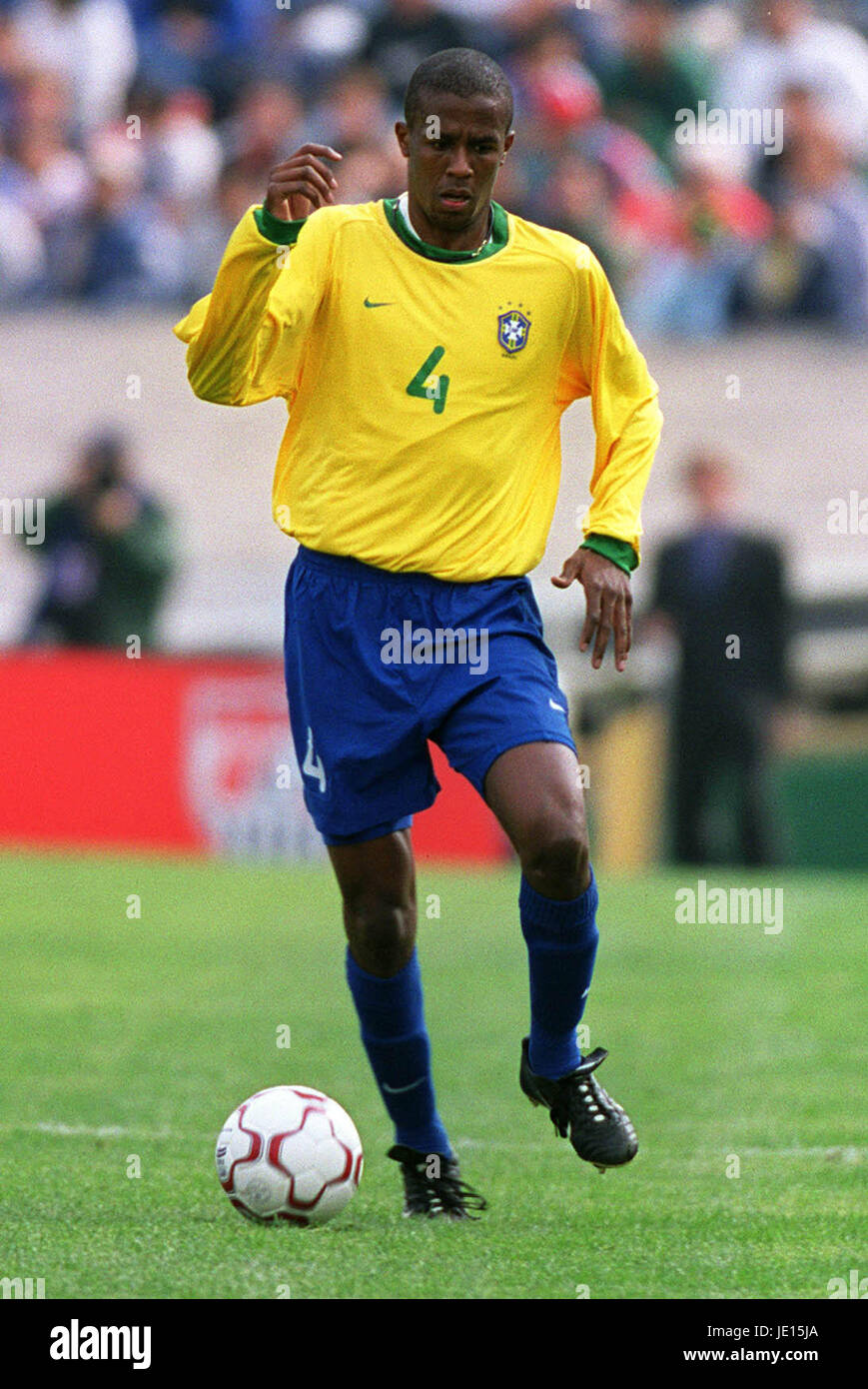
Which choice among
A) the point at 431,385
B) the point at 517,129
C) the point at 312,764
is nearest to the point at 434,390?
the point at 431,385

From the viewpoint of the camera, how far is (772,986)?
880 centimetres

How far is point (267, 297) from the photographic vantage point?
173 inches

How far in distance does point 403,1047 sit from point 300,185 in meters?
1.90

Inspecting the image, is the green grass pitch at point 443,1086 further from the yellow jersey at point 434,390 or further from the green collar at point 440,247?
the green collar at point 440,247

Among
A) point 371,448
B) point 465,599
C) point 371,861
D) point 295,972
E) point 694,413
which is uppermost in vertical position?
point 694,413

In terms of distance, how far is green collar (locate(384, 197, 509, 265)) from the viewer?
467cm

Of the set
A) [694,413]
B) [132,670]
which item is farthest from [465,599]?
[694,413]

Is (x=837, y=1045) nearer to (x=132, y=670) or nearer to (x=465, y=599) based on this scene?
(x=465, y=599)

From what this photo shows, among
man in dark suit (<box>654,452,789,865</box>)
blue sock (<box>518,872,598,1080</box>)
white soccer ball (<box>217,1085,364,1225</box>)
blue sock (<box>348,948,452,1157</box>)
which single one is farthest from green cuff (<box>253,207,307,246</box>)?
man in dark suit (<box>654,452,789,865</box>)

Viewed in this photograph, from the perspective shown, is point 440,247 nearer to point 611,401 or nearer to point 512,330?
point 512,330

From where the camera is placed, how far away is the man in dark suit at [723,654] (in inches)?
502

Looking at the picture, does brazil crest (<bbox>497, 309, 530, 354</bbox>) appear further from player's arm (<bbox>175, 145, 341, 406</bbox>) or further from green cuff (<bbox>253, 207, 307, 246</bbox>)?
green cuff (<bbox>253, 207, 307, 246</bbox>)

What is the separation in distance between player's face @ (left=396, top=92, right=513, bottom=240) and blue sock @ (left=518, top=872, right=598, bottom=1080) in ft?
4.64
